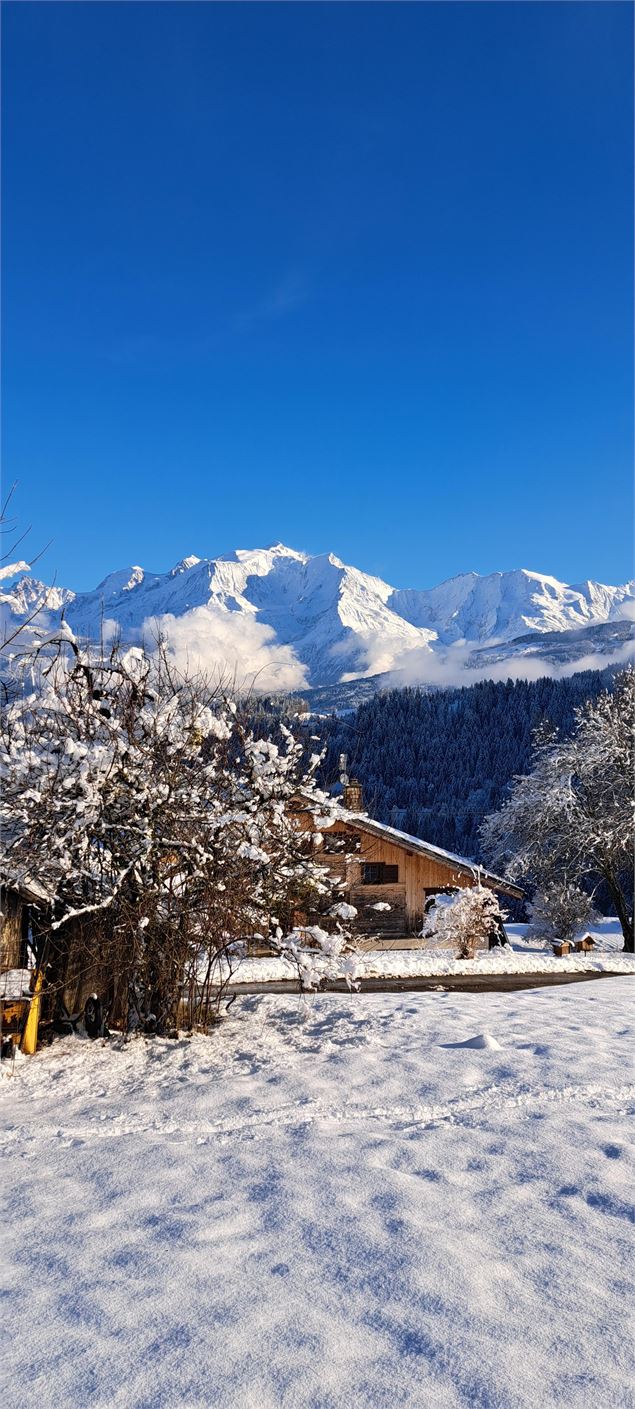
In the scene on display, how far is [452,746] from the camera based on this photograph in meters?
151

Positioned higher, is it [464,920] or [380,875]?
[380,875]

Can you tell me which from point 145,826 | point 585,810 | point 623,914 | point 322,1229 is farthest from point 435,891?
point 322,1229

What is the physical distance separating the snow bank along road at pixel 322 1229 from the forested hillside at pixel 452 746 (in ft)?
343

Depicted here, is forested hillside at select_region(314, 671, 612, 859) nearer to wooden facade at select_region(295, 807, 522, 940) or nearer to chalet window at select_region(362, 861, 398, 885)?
wooden facade at select_region(295, 807, 522, 940)

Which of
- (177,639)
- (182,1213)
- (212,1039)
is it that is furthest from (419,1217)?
(177,639)

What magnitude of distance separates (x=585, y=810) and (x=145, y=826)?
77.4 ft

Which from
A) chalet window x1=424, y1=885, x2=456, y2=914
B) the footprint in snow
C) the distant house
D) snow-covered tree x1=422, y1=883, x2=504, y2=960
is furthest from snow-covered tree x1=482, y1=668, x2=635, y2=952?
the footprint in snow

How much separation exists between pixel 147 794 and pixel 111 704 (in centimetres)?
160

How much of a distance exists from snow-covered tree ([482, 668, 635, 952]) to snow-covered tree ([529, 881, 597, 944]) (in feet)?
1.79

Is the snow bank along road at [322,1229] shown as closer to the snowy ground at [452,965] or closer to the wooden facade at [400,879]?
the snowy ground at [452,965]

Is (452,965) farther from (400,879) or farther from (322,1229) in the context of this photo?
(322,1229)

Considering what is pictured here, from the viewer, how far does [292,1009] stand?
12156 mm

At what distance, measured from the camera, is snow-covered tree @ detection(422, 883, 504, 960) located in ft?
86.7

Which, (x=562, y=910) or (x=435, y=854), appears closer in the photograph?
(x=435, y=854)
